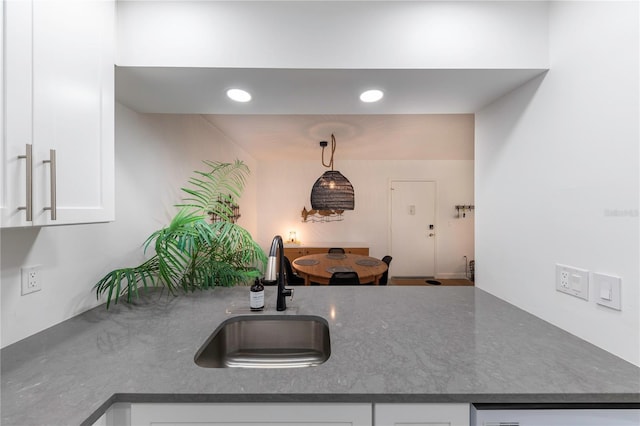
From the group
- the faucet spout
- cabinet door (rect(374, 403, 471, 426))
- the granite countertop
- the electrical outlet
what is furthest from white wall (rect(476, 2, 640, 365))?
the electrical outlet

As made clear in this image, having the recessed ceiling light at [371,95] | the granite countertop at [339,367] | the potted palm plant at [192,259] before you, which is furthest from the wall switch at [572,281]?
the potted palm plant at [192,259]

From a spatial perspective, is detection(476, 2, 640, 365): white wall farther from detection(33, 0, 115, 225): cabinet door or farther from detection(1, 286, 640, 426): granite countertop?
detection(33, 0, 115, 225): cabinet door

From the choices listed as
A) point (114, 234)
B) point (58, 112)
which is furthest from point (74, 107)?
point (114, 234)

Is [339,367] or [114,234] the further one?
[114,234]

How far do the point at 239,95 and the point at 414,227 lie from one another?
14.6 ft

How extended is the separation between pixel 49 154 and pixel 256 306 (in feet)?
3.06

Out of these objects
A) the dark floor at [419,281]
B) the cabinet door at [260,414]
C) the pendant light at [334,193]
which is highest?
the pendant light at [334,193]

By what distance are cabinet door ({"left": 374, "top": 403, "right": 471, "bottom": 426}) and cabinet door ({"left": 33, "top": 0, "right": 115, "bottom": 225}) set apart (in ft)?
3.63

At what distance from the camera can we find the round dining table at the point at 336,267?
267cm

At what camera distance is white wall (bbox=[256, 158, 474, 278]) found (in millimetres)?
4973

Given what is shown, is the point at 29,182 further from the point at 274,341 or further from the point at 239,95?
the point at 274,341

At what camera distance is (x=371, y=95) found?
129cm

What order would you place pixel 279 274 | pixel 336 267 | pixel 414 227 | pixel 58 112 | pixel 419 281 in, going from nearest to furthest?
pixel 58 112 → pixel 279 274 → pixel 336 267 → pixel 419 281 → pixel 414 227

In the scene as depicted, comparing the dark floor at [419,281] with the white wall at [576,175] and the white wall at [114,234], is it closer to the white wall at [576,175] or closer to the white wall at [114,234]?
the white wall at [576,175]
